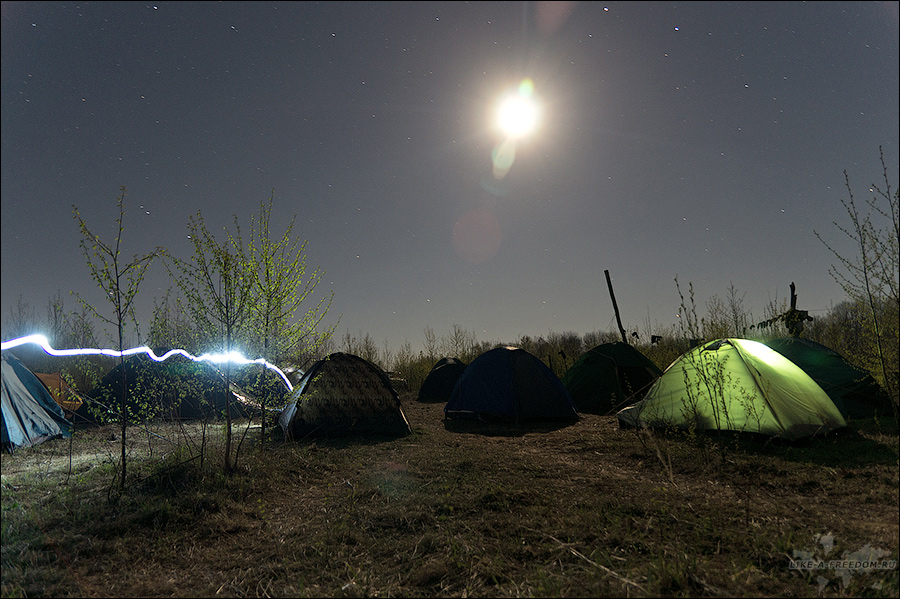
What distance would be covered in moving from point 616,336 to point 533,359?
7786 mm

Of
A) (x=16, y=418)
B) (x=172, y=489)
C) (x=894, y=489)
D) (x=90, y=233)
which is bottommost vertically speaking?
(x=894, y=489)

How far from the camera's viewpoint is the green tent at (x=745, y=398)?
6504 mm

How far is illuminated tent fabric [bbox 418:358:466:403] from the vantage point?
1631cm

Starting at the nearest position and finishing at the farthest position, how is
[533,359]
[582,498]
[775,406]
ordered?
1. [582,498]
2. [775,406]
3. [533,359]

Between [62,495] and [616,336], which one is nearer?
[62,495]

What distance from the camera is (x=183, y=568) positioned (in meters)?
3.76

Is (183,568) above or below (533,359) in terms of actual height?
below

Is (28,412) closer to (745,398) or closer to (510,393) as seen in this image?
(510,393)

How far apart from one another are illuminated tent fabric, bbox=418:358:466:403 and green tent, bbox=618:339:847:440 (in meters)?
9.10

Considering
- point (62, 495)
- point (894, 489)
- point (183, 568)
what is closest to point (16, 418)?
point (62, 495)

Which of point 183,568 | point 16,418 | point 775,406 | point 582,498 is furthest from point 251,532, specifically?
point 775,406

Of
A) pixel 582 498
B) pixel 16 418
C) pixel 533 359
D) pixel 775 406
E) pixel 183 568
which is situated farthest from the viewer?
pixel 533 359

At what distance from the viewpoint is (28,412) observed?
779cm

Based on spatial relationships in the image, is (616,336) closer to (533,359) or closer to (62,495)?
(533,359)
